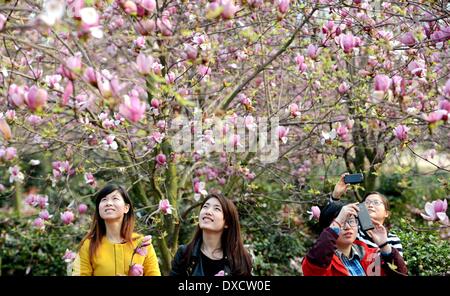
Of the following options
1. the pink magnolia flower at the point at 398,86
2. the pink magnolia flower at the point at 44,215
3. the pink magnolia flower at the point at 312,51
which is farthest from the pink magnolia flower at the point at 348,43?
the pink magnolia flower at the point at 44,215

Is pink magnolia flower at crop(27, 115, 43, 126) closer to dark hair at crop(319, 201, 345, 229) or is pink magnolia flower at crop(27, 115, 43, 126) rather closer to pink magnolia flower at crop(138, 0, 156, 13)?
pink magnolia flower at crop(138, 0, 156, 13)

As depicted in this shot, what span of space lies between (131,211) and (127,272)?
332 millimetres

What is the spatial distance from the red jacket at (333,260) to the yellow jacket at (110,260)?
79 centimetres

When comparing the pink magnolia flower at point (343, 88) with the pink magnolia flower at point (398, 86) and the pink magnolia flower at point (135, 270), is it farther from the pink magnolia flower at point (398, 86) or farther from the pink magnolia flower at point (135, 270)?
the pink magnolia flower at point (135, 270)

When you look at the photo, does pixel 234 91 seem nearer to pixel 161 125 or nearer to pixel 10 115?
pixel 161 125

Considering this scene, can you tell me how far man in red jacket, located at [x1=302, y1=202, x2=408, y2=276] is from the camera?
2848 millimetres

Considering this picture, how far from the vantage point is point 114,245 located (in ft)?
10.5

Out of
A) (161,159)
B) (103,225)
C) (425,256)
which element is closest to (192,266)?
(103,225)

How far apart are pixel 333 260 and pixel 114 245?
107 cm

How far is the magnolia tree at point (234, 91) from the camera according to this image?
3.08 metres

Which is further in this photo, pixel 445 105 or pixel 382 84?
pixel 382 84

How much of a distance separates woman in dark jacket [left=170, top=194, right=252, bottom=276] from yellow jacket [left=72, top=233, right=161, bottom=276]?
0.17 meters
